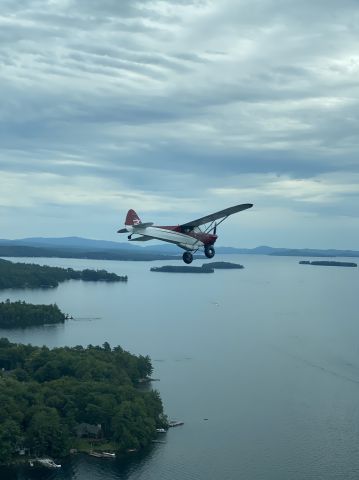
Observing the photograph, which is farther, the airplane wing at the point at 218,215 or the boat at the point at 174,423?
the boat at the point at 174,423

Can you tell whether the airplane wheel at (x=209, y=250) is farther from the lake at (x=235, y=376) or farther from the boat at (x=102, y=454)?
the boat at (x=102, y=454)

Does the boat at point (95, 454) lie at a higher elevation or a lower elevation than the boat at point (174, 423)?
lower

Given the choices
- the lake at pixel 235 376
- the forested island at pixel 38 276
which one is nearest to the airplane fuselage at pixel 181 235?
the lake at pixel 235 376

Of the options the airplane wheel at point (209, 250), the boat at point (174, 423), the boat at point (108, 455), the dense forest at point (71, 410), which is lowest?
the boat at point (108, 455)

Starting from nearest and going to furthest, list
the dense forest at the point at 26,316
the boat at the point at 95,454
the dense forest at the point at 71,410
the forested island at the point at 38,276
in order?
the dense forest at the point at 71,410 → the boat at the point at 95,454 → the dense forest at the point at 26,316 → the forested island at the point at 38,276

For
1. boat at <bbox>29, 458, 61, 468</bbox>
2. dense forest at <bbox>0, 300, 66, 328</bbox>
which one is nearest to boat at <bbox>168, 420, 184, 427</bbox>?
boat at <bbox>29, 458, 61, 468</bbox>

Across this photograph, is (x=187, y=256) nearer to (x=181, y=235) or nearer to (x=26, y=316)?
(x=181, y=235)

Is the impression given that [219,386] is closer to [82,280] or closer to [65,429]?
[65,429]

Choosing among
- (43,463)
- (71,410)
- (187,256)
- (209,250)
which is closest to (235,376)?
(71,410)
